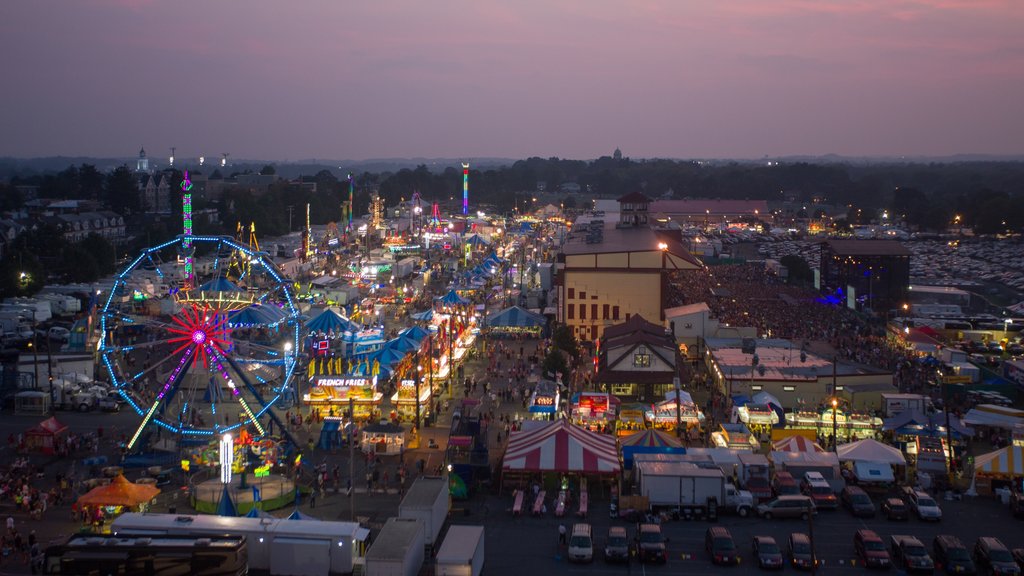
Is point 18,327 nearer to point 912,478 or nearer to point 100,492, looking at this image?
point 100,492

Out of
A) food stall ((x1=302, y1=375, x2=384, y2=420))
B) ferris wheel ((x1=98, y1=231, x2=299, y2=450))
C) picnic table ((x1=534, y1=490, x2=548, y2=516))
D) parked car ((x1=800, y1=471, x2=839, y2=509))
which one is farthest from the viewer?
food stall ((x1=302, y1=375, x2=384, y2=420))

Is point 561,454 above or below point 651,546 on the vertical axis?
above

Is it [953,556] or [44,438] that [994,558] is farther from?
[44,438]

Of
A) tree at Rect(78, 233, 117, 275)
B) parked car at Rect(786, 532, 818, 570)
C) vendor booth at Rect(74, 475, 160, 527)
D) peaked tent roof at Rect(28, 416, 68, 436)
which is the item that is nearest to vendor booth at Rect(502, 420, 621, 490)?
parked car at Rect(786, 532, 818, 570)

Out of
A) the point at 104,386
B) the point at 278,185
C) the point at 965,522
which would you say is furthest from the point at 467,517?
the point at 278,185

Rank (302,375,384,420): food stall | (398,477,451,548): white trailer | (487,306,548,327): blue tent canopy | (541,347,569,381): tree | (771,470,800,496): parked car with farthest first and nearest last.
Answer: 1. (487,306,548,327): blue tent canopy
2. (541,347,569,381): tree
3. (302,375,384,420): food stall
4. (771,470,800,496): parked car
5. (398,477,451,548): white trailer

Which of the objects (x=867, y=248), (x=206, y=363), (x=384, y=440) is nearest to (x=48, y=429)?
(x=206, y=363)

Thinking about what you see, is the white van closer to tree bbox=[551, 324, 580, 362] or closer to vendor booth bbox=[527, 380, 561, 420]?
vendor booth bbox=[527, 380, 561, 420]
